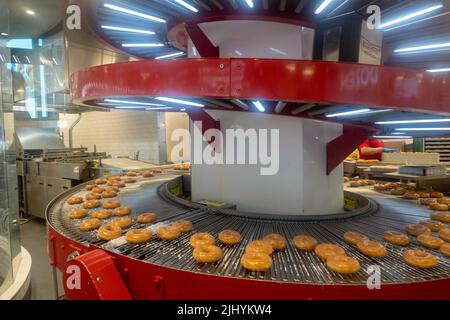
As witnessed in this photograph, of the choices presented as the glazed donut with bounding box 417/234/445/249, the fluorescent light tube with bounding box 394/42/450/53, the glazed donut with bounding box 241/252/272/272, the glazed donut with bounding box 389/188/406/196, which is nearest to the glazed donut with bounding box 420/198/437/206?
the glazed donut with bounding box 389/188/406/196

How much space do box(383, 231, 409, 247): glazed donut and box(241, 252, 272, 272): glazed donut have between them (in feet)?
2.20

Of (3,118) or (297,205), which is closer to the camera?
(297,205)

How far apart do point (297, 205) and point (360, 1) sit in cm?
133

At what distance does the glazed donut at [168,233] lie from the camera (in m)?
1.43

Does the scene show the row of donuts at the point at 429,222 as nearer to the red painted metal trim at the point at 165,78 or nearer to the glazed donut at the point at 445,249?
the glazed donut at the point at 445,249

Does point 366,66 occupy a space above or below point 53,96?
below

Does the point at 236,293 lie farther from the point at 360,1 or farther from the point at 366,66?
the point at 360,1

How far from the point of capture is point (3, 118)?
264cm

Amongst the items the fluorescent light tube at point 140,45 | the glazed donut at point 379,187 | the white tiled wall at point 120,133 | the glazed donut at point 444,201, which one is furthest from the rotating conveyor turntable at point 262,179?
the white tiled wall at point 120,133

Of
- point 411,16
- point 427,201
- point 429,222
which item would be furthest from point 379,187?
point 411,16

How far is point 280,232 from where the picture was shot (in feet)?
5.08

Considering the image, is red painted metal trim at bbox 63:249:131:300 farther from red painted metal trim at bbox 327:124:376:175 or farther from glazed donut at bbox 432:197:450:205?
glazed donut at bbox 432:197:450:205
